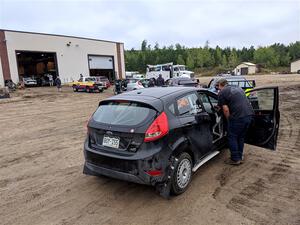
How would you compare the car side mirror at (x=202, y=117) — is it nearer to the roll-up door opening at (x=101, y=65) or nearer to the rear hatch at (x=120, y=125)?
the rear hatch at (x=120, y=125)

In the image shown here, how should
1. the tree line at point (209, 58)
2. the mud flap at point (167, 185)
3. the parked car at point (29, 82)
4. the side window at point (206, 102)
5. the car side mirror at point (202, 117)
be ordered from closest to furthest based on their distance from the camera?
the mud flap at point (167, 185) → the car side mirror at point (202, 117) → the side window at point (206, 102) → the parked car at point (29, 82) → the tree line at point (209, 58)

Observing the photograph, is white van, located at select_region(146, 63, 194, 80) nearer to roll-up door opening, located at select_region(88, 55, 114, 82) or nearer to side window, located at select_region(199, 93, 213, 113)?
roll-up door opening, located at select_region(88, 55, 114, 82)

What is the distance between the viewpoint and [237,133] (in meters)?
4.60

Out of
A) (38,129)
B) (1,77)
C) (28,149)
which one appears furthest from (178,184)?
(1,77)

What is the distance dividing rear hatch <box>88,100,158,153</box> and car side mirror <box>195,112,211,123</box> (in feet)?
3.09

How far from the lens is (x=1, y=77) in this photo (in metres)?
26.2

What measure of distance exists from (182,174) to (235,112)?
164 cm

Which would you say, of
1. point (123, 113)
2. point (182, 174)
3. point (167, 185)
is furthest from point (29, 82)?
point (167, 185)

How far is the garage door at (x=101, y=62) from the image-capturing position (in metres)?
35.5

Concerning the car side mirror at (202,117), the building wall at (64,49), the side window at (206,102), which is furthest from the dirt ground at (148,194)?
the building wall at (64,49)

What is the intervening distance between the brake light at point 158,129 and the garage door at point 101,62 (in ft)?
110

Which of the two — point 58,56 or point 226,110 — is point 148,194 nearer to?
point 226,110

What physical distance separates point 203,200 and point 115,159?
1397 millimetres

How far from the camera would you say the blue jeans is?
179 inches
